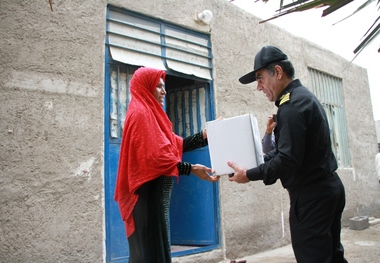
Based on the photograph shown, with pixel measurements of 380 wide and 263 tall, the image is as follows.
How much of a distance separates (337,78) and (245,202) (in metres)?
4.09

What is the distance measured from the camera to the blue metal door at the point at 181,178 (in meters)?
3.61

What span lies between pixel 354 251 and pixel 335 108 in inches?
128

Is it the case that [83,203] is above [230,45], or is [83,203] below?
below

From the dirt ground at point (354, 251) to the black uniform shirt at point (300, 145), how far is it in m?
2.78

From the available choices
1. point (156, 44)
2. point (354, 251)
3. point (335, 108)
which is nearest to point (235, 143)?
point (156, 44)

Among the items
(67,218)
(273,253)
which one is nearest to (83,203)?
(67,218)

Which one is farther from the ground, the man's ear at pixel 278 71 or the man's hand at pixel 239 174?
the man's ear at pixel 278 71

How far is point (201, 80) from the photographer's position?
4.70 metres

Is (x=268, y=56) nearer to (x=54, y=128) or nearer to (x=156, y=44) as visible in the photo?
(x=54, y=128)

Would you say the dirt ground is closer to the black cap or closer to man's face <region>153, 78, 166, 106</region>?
man's face <region>153, 78, 166, 106</region>

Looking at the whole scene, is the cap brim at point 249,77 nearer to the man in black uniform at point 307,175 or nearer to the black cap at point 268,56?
the black cap at point 268,56

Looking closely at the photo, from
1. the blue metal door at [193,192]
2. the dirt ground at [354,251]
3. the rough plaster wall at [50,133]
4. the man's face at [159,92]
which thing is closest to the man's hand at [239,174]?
the man's face at [159,92]

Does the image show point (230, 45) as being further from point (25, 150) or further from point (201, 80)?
point (25, 150)

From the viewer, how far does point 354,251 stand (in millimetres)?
5016
